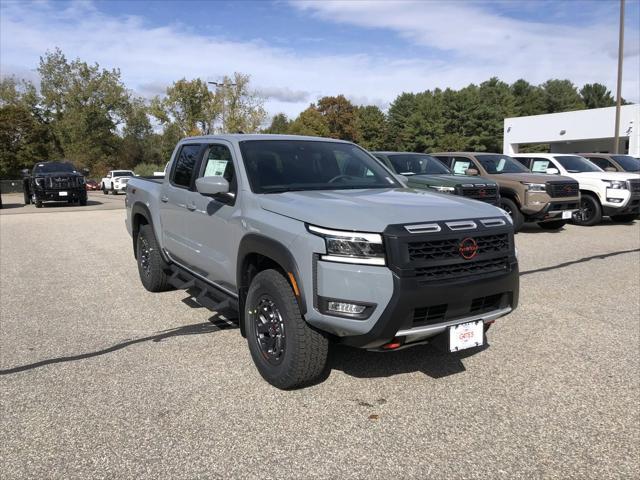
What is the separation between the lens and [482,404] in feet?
11.4

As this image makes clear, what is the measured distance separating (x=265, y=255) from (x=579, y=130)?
42.2m

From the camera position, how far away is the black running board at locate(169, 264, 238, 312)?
169 inches

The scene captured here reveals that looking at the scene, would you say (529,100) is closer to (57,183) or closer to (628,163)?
(628,163)

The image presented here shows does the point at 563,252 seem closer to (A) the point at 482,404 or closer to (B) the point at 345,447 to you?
(A) the point at 482,404

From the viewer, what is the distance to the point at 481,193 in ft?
32.9

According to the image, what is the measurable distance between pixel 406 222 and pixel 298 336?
99cm

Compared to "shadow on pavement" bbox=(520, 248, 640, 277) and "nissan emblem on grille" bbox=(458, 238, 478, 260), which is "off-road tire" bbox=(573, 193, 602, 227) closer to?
"shadow on pavement" bbox=(520, 248, 640, 277)

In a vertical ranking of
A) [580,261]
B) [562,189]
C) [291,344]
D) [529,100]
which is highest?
[529,100]

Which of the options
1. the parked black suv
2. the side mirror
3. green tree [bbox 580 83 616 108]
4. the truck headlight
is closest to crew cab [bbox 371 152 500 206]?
the truck headlight

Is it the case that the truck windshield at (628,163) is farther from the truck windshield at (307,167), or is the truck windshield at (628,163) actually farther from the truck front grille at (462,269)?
the truck front grille at (462,269)

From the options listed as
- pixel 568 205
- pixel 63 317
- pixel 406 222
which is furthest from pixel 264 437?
pixel 568 205

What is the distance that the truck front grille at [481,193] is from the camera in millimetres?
9727

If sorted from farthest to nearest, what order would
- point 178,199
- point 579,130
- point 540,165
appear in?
point 579,130 → point 540,165 → point 178,199

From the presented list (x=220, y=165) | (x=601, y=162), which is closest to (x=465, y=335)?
(x=220, y=165)
